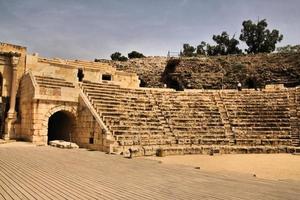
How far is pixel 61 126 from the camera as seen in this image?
21.2m

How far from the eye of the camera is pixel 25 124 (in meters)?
19.5

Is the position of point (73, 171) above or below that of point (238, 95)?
below

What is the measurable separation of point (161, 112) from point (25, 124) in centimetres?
834

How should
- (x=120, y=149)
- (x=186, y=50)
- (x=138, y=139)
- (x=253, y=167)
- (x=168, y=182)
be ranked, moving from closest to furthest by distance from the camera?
1. (x=168, y=182)
2. (x=253, y=167)
3. (x=120, y=149)
4. (x=138, y=139)
5. (x=186, y=50)

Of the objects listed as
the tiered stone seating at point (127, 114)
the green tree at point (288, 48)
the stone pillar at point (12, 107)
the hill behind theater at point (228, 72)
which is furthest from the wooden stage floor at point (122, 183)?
the green tree at point (288, 48)

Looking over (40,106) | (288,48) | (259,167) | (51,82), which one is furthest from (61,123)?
(288,48)

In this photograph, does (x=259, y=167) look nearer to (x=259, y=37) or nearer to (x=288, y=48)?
(x=288, y=48)

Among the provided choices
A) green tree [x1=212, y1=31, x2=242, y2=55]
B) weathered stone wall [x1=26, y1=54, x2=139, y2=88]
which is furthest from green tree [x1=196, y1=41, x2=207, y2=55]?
weathered stone wall [x1=26, y1=54, x2=139, y2=88]

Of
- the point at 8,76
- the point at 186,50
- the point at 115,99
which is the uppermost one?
the point at 186,50

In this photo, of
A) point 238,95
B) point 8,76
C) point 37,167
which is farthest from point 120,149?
point 238,95

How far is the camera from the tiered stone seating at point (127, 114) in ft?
57.9

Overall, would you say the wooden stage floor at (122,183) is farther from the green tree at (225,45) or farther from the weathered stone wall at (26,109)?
the green tree at (225,45)

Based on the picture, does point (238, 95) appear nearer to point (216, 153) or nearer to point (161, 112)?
point (161, 112)

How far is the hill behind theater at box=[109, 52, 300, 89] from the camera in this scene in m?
35.0
